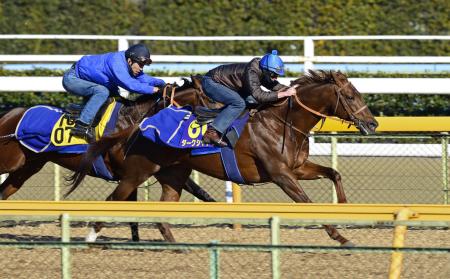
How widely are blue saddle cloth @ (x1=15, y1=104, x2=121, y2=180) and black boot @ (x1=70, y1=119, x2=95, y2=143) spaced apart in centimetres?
8

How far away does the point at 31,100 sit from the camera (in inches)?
594

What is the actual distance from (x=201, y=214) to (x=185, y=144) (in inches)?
107

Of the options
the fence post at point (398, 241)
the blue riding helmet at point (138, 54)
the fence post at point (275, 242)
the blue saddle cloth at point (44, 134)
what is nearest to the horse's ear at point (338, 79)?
the blue riding helmet at point (138, 54)

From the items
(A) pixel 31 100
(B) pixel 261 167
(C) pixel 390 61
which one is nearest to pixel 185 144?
(B) pixel 261 167

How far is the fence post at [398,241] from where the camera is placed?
6.13 m

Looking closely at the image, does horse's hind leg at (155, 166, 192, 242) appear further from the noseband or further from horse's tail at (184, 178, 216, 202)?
the noseband

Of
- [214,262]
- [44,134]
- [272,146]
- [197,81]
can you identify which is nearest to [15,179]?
[44,134]

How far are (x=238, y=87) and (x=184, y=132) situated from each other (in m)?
0.64

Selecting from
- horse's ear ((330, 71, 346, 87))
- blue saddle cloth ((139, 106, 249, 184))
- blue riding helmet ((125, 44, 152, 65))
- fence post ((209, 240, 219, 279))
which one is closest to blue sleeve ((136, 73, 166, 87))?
blue riding helmet ((125, 44, 152, 65))

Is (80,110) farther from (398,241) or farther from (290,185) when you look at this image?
(398,241)

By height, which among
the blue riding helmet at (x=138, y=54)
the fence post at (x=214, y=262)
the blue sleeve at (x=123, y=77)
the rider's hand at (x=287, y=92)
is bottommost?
the fence post at (x=214, y=262)

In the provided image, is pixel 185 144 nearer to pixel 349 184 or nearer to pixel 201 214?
pixel 201 214

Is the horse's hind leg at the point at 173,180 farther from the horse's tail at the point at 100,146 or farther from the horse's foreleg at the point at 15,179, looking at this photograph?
the horse's foreleg at the point at 15,179

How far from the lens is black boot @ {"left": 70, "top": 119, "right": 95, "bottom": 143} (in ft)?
31.3
